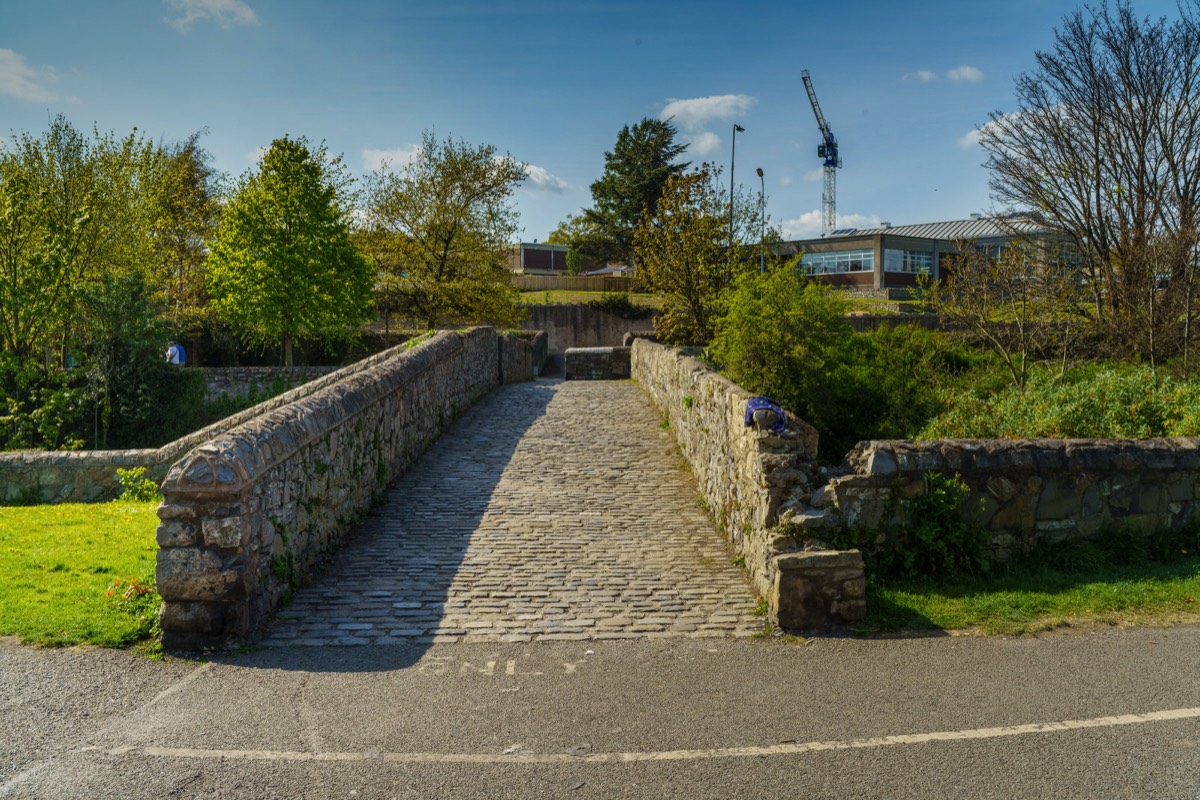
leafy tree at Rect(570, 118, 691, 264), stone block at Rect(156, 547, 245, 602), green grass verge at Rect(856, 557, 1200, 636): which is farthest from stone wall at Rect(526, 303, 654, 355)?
stone block at Rect(156, 547, 245, 602)

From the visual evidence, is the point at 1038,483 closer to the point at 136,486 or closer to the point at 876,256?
the point at 136,486

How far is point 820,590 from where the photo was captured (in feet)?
22.3

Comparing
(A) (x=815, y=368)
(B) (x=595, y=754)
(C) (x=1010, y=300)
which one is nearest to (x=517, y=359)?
(C) (x=1010, y=300)

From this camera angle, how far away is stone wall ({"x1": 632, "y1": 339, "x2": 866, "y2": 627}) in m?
6.78

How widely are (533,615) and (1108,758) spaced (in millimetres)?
4044

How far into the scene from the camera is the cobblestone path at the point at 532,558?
6.92 meters

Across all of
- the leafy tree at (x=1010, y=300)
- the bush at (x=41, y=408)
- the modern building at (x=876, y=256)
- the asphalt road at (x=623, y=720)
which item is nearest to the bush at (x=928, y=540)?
the asphalt road at (x=623, y=720)

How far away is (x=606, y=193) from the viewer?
61.5 metres

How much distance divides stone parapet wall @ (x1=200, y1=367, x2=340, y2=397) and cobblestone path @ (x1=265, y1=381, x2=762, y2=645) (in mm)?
12639

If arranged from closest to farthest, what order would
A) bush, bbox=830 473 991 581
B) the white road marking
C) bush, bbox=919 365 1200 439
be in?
the white road marking, bush, bbox=830 473 991 581, bush, bbox=919 365 1200 439

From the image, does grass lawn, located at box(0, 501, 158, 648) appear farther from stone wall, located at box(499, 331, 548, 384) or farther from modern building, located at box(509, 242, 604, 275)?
modern building, located at box(509, 242, 604, 275)

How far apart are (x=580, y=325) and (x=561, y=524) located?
36.2 m

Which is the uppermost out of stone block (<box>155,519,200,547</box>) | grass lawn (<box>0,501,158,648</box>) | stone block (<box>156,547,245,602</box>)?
stone block (<box>155,519,200,547</box>)

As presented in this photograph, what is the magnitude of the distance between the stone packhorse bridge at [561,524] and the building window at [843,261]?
51029 mm
